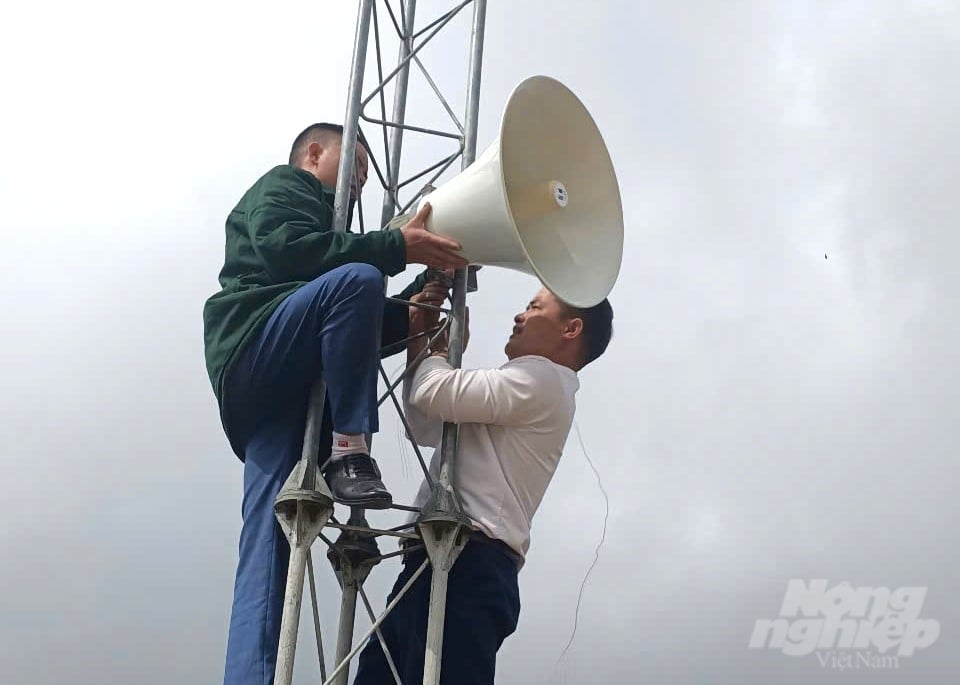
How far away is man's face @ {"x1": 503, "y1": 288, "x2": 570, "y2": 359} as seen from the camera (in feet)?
19.5

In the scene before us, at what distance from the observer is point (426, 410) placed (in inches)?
213

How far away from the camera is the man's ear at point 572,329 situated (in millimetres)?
5965

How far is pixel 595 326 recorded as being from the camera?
6.05 metres

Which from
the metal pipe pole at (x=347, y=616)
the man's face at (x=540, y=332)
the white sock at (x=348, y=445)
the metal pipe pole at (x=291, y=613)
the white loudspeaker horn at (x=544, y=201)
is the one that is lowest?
the metal pipe pole at (x=347, y=616)

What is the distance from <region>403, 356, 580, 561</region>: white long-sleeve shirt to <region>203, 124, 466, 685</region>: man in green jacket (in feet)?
1.33

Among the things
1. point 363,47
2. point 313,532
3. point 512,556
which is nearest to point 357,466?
point 313,532

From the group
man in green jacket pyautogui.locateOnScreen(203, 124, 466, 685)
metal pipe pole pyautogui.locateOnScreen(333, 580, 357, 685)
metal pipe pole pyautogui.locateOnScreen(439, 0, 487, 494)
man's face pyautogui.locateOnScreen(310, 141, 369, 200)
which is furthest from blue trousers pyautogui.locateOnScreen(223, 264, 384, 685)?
man's face pyautogui.locateOnScreen(310, 141, 369, 200)

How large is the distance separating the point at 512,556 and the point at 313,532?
0.96 m

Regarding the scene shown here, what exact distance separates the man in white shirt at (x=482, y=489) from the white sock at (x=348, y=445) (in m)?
0.41

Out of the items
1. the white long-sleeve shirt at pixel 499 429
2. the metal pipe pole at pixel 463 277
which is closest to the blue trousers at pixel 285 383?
the white long-sleeve shirt at pixel 499 429

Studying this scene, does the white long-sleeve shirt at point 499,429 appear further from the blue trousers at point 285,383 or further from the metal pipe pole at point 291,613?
the metal pipe pole at point 291,613

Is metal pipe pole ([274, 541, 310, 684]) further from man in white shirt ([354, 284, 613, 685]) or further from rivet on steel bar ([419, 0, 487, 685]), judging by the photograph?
man in white shirt ([354, 284, 613, 685])

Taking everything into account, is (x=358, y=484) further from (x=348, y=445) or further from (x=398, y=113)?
(x=398, y=113)

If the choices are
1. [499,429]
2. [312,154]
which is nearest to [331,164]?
[312,154]
